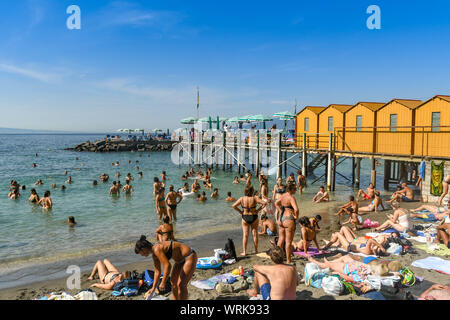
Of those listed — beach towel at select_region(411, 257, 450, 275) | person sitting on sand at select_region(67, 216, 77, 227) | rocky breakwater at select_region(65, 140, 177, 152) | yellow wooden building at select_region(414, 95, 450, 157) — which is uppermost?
yellow wooden building at select_region(414, 95, 450, 157)

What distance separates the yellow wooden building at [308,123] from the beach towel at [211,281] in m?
15.8

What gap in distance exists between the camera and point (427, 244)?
7.80 m

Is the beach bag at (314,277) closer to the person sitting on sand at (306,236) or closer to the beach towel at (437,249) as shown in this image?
the person sitting on sand at (306,236)

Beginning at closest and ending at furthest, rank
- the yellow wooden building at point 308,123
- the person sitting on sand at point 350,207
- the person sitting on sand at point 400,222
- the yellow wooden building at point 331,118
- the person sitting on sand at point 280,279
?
the person sitting on sand at point 280,279 → the person sitting on sand at point 400,222 → the person sitting on sand at point 350,207 → the yellow wooden building at point 331,118 → the yellow wooden building at point 308,123

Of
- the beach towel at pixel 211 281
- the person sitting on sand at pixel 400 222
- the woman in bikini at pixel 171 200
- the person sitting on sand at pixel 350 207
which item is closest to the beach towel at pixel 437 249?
the person sitting on sand at pixel 400 222

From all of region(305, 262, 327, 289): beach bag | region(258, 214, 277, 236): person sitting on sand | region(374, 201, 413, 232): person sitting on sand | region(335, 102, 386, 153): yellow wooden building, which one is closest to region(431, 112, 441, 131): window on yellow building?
region(335, 102, 386, 153): yellow wooden building

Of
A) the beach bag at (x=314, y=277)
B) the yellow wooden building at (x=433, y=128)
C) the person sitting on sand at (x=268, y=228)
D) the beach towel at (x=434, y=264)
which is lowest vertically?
the person sitting on sand at (x=268, y=228)

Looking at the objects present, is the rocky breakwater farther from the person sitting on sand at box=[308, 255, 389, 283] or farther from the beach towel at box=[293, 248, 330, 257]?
the person sitting on sand at box=[308, 255, 389, 283]

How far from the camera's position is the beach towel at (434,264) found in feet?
20.7

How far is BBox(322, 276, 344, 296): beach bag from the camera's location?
5330 mm

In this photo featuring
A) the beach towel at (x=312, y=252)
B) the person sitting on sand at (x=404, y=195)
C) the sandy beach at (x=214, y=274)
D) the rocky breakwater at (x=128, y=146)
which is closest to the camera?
the sandy beach at (x=214, y=274)

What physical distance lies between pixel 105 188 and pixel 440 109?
2061 centimetres

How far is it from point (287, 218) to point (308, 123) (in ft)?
53.5

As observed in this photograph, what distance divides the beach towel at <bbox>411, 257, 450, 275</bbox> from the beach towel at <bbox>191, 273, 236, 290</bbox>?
3.93 metres
